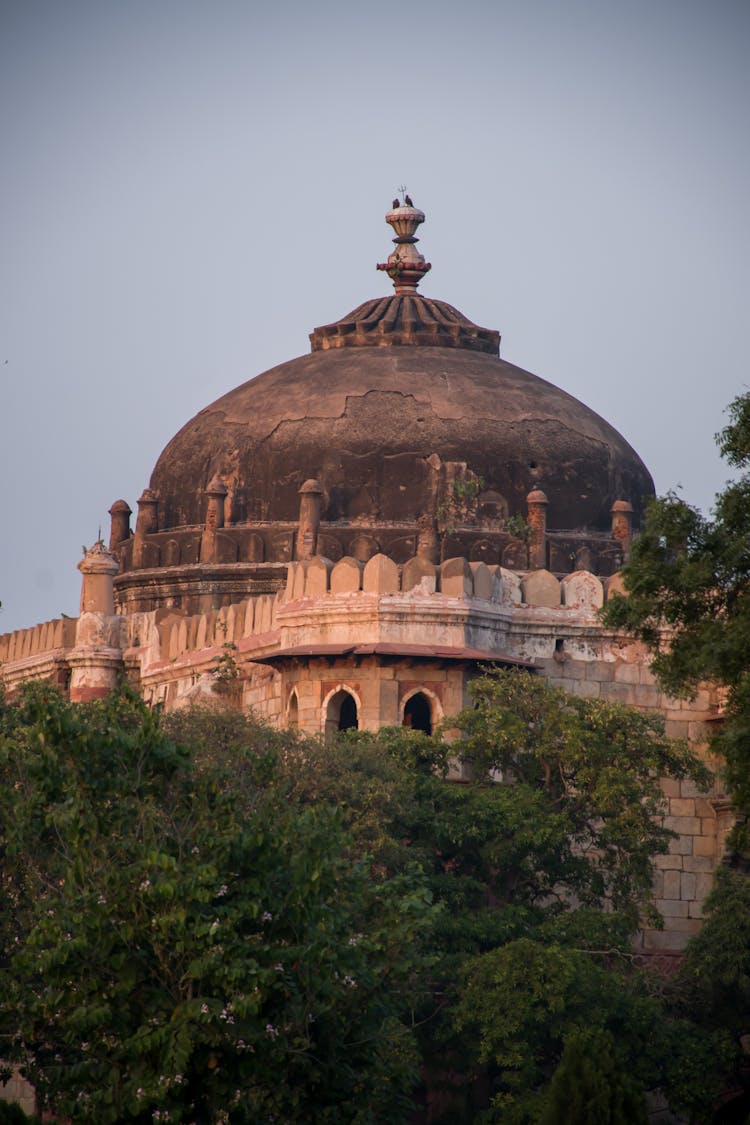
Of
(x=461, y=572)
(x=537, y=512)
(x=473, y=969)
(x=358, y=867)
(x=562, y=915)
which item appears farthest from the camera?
(x=537, y=512)

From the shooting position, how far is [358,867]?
18.2 m

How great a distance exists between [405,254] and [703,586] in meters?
22.1

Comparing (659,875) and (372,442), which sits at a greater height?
→ (372,442)

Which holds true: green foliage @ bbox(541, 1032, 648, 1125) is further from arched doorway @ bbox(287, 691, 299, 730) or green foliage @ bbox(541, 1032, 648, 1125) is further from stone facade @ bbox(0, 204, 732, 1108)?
arched doorway @ bbox(287, 691, 299, 730)

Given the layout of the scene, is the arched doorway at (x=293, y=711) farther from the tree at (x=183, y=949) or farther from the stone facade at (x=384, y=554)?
the tree at (x=183, y=949)

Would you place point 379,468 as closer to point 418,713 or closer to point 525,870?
point 418,713

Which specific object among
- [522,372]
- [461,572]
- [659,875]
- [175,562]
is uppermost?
[522,372]

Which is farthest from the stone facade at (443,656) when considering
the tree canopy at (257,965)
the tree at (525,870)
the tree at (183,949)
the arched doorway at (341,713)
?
the tree at (183,949)

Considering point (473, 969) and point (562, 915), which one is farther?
point (562, 915)

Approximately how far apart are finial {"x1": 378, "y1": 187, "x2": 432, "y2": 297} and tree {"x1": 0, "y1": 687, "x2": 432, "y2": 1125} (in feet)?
76.2

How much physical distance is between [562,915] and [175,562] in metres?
14.2

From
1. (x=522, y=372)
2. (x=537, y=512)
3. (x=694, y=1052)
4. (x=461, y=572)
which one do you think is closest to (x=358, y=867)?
(x=694, y=1052)

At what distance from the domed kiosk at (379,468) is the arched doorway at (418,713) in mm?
5792

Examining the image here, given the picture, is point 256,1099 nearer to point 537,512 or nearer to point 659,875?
point 659,875
